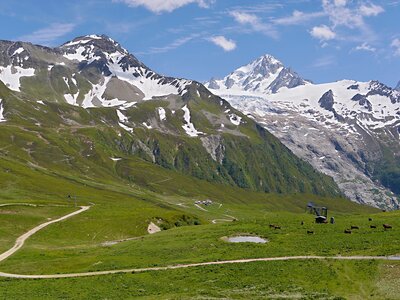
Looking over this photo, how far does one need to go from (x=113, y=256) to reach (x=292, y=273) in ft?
108

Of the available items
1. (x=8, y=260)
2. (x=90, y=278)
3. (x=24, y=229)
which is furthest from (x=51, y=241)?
(x=90, y=278)

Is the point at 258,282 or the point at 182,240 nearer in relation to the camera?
the point at 258,282

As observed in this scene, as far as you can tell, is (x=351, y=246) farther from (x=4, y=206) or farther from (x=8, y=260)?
(x=4, y=206)

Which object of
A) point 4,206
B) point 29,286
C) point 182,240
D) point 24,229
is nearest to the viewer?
point 29,286

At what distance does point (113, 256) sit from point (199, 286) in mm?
26386

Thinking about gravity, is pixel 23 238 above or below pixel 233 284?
below

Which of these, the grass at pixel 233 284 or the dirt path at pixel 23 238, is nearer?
the grass at pixel 233 284

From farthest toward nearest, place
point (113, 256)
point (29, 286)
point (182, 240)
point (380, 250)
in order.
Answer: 1. point (182, 240)
2. point (113, 256)
3. point (380, 250)
4. point (29, 286)

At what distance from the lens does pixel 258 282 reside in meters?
65.8

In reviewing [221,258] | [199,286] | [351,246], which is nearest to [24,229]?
[221,258]

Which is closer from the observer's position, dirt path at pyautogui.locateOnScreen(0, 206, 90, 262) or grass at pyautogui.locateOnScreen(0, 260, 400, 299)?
grass at pyautogui.locateOnScreen(0, 260, 400, 299)

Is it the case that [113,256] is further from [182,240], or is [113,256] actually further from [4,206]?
[4,206]

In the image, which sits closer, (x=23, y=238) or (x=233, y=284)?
(x=233, y=284)

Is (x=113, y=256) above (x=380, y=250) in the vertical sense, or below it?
below
